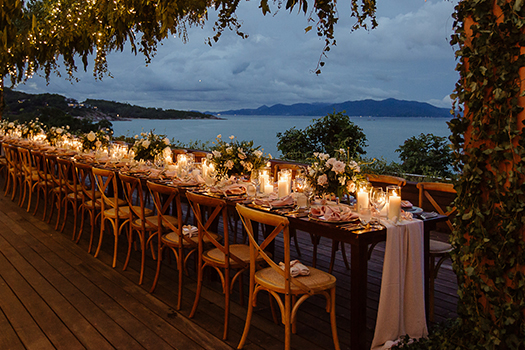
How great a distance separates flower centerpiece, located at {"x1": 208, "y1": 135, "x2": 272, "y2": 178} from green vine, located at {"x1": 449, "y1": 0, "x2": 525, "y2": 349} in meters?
2.23

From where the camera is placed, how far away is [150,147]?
5328 millimetres

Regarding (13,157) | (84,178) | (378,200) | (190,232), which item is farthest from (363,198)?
(13,157)

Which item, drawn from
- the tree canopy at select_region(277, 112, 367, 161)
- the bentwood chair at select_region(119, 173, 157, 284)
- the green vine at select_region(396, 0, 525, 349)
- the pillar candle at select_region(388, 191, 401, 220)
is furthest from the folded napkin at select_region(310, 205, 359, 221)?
the tree canopy at select_region(277, 112, 367, 161)

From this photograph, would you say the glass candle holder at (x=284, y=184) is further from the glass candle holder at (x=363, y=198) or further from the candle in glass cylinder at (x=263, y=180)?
the glass candle holder at (x=363, y=198)

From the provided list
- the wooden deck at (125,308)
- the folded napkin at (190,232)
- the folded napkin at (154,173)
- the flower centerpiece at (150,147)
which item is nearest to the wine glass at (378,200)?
the wooden deck at (125,308)

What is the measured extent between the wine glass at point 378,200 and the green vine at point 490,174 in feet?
2.71

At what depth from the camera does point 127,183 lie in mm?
4238

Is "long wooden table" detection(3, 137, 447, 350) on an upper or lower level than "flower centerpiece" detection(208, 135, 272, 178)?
lower

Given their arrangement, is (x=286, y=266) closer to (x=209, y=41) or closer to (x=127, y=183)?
(x=127, y=183)

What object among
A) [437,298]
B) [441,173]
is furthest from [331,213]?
[441,173]

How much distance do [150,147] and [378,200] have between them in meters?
3.28

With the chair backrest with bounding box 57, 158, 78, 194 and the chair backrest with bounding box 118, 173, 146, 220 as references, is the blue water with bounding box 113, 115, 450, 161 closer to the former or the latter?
the chair backrest with bounding box 118, 173, 146, 220

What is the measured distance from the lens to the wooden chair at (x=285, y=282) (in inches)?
99.8

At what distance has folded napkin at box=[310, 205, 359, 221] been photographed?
280 centimetres
